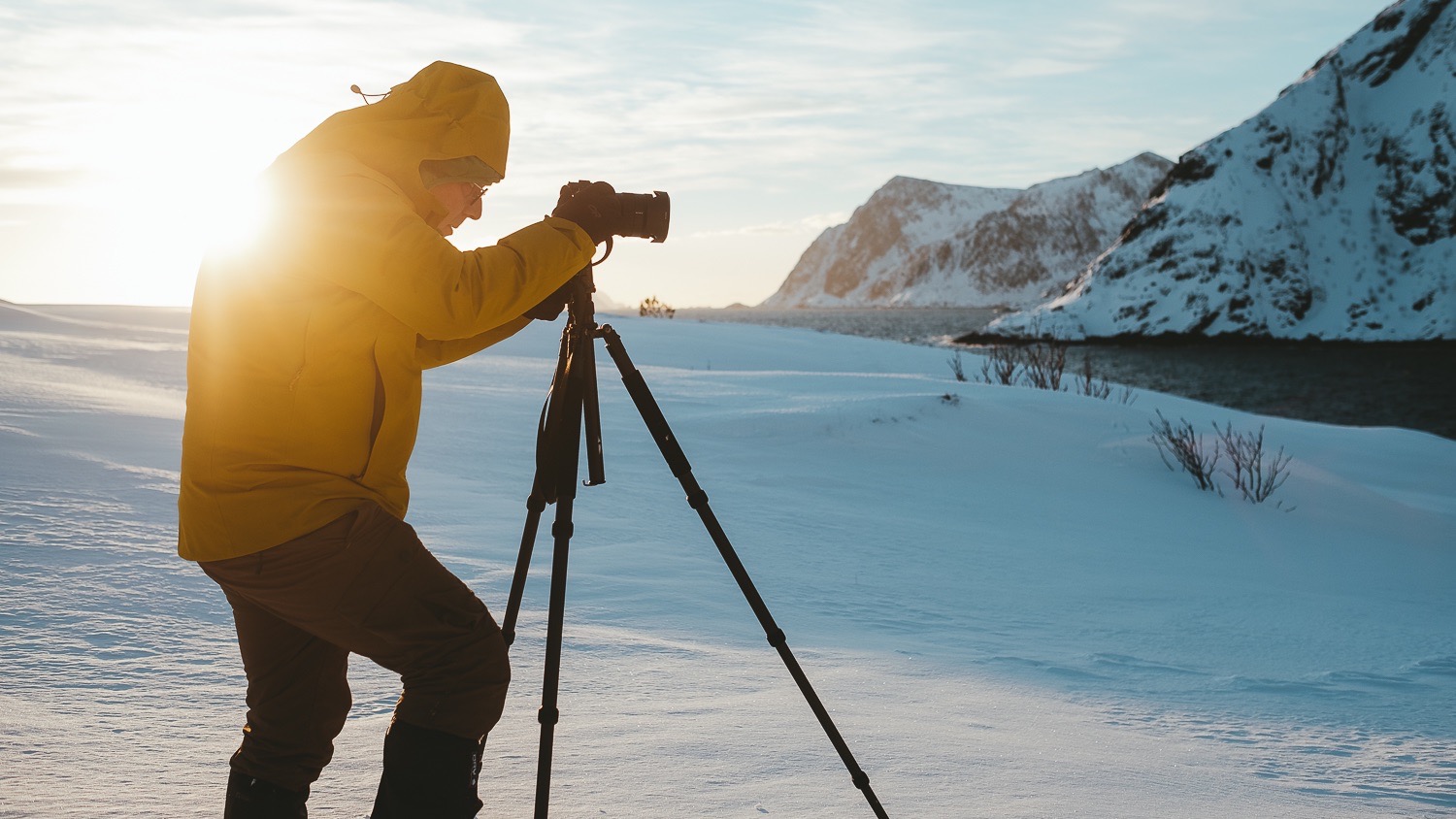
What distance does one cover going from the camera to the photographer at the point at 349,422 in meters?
1.87

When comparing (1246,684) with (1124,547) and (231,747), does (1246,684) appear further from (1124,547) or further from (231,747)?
(231,747)

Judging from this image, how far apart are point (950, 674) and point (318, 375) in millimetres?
2971

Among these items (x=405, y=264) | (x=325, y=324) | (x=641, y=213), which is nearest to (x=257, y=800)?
(x=325, y=324)

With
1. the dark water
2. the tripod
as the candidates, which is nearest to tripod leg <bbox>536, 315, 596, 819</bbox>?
the tripod

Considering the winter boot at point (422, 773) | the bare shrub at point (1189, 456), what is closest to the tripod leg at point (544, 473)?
the winter boot at point (422, 773)

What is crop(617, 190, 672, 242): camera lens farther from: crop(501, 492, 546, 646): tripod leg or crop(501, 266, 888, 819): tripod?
crop(501, 492, 546, 646): tripod leg

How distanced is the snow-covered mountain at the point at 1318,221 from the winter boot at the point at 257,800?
76.2 metres

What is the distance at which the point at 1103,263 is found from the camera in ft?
271

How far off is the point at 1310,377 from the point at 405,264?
1958 inches

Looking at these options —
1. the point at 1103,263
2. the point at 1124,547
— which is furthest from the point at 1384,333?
the point at 1124,547

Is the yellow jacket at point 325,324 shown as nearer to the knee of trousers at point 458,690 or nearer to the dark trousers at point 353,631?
the dark trousers at point 353,631

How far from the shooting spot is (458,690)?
199cm

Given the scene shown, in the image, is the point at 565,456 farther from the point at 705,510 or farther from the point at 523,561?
the point at 705,510

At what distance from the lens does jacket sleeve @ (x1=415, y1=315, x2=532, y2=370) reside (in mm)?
2244
